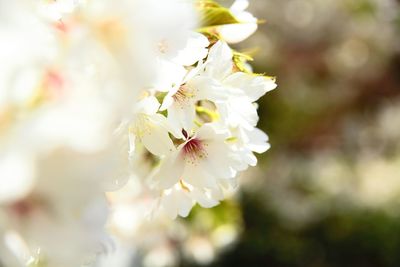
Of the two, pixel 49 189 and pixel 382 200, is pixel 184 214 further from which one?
pixel 382 200

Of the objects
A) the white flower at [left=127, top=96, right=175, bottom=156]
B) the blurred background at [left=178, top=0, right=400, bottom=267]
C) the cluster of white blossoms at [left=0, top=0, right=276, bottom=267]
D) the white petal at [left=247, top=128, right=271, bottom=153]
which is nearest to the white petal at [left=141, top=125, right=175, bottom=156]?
the white flower at [left=127, top=96, right=175, bottom=156]

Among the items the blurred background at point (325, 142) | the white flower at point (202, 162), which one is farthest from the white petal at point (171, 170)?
the blurred background at point (325, 142)

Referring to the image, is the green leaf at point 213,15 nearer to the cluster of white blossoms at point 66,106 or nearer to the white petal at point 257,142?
the white petal at point 257,142

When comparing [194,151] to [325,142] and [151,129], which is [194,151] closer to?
[151,129]

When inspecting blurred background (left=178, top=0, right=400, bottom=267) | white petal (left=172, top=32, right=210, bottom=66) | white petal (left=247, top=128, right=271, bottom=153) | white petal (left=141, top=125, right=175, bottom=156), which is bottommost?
blurred background (left=178, top=0, right=400, bottom=267)

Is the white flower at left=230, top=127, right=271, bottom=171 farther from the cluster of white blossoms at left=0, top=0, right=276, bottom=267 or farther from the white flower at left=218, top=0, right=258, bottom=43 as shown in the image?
the cluster of white blossoms at left=0, top=0, right=276, bottom=267

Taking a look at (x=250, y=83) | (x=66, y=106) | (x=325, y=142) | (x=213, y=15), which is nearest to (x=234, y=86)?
(x=250, y=83)
